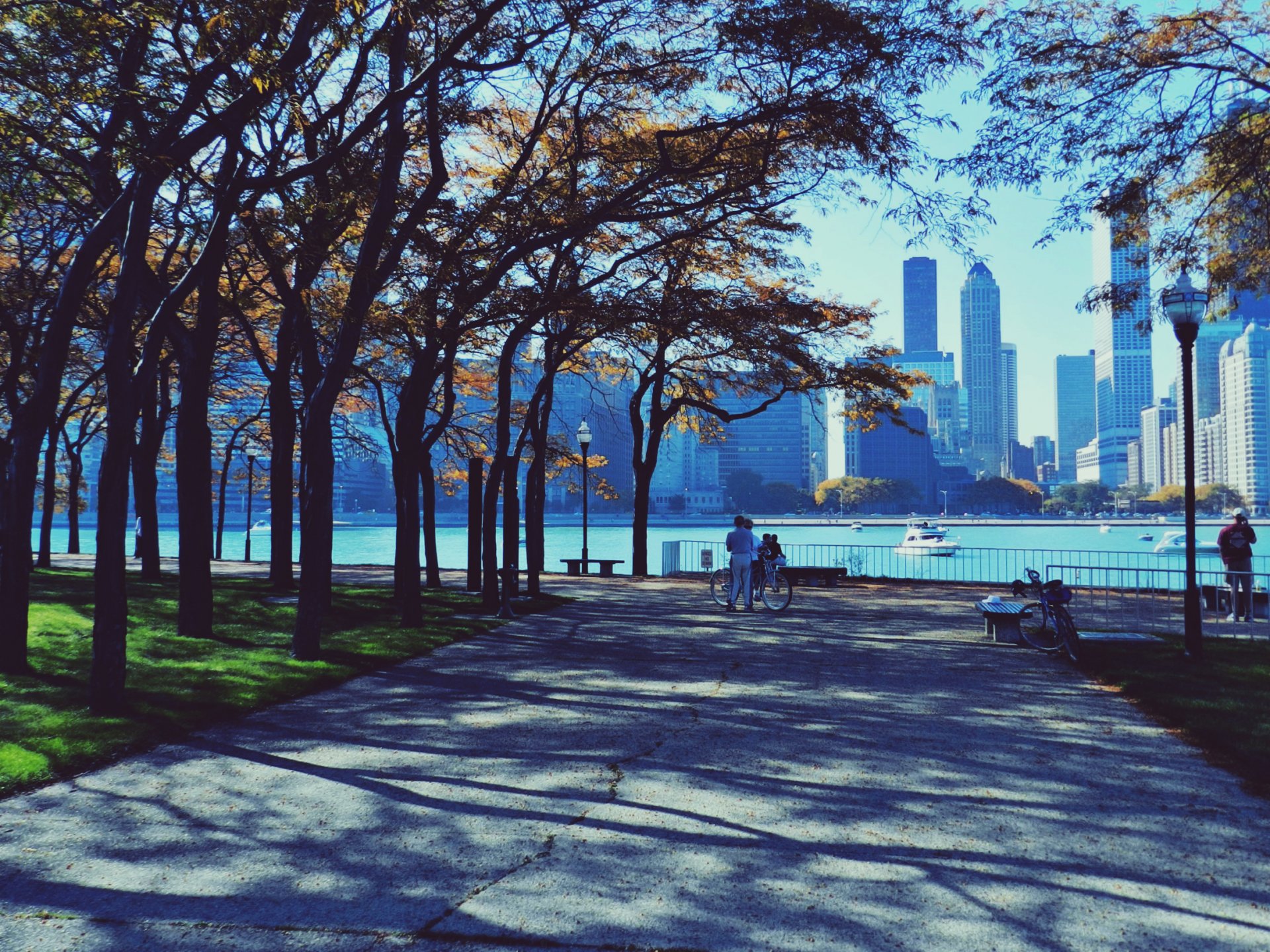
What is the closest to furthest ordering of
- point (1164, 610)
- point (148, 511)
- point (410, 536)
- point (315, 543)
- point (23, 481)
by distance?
point (23, 481)
point (315, 543)
point (410, 536)
point (1164, 610)
point (148, 511)

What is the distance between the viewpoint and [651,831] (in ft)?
16.6

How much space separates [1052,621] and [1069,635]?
0.84m

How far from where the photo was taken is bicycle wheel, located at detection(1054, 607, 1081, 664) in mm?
11422

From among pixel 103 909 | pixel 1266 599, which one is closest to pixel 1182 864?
pixel 103 909

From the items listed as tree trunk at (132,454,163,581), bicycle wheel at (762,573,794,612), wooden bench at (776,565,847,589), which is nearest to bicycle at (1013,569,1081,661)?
bicycle wheel at (762,573,794,612)

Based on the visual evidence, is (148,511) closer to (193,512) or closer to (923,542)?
(193,512)

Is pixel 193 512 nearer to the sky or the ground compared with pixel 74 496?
nearer to the ground

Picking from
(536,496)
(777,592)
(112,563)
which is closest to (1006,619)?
(777,592)

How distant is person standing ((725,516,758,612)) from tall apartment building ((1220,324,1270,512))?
626ft

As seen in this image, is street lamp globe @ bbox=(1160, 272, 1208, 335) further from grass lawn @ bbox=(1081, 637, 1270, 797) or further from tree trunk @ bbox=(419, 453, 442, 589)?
tree trunk @ bbox=(419, 453, 442, 589)

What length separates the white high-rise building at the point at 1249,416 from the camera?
6900 inches

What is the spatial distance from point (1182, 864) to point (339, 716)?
651 cm

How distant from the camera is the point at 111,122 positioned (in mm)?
10461

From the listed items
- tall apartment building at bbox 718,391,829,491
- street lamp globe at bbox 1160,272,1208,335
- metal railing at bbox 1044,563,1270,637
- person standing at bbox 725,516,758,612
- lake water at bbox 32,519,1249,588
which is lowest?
lake water at bbox 32,519,1249,588
